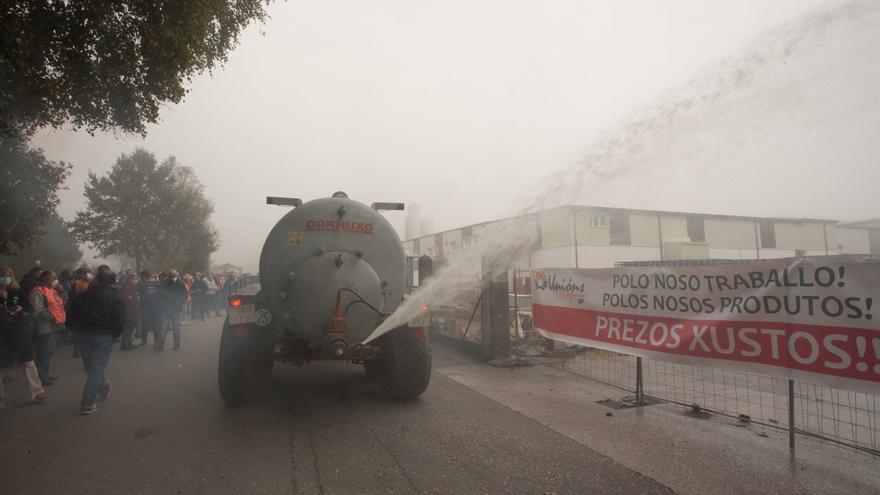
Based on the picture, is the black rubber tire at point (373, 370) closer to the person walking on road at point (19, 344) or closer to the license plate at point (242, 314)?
the license plate at point (242, 314)

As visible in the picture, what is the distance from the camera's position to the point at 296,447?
4.25 meters

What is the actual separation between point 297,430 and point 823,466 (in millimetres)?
5137

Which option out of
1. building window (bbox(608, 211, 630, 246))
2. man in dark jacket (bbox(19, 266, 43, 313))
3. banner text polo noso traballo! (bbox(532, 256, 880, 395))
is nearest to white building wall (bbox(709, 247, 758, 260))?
building window (bbox(608, 211, 630, 246))

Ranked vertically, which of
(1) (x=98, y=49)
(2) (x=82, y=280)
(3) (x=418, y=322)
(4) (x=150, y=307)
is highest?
(1) (x=98, y=49)

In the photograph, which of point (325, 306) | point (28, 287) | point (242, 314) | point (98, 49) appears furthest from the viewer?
point (28, 287)

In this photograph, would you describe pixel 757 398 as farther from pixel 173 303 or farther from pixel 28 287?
pixel 28 287

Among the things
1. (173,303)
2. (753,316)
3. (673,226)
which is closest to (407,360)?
(753,316)

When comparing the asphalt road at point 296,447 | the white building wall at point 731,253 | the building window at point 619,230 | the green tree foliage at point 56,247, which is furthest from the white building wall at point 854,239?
the green tree foliage at point 56,247

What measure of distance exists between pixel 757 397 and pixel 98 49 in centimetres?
1104

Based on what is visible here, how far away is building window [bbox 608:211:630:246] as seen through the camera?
22469 mm

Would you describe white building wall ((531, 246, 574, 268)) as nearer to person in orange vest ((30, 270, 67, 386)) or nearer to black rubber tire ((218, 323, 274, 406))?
black rubber tire ((218, 323, 274, 406))

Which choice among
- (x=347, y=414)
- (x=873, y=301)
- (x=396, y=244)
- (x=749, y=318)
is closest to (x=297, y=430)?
(x=347, y=414)

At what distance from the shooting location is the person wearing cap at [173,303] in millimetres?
10430

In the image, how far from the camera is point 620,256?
74.4ft
